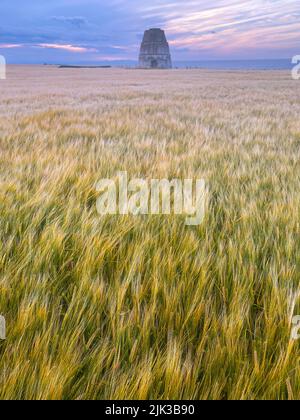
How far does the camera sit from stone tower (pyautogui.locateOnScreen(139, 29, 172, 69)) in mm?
82438

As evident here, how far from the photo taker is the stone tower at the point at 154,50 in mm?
82438

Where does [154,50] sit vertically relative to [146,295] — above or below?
above

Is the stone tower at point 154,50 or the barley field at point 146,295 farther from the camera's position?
the stone tower at point 154,50

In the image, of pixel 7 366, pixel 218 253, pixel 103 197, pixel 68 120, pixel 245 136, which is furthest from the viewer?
pixel 68 120

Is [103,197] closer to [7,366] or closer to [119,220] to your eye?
[119,220]

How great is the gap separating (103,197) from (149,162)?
3.15ft

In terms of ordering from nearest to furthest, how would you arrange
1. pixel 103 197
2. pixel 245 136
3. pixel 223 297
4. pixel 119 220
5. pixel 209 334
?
pixel 209 334 < pixel 223 297 < pixel 119 220 < pixel 103 197 < pixel 245 136

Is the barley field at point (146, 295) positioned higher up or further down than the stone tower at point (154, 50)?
further down

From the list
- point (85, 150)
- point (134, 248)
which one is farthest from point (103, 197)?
point (85, 150)

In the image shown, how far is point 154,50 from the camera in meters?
82.7

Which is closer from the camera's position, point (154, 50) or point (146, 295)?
point (146, 295)

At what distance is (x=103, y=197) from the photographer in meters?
1.92

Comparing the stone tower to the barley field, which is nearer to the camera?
the barley field

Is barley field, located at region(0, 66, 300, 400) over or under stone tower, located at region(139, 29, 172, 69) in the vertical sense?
under
